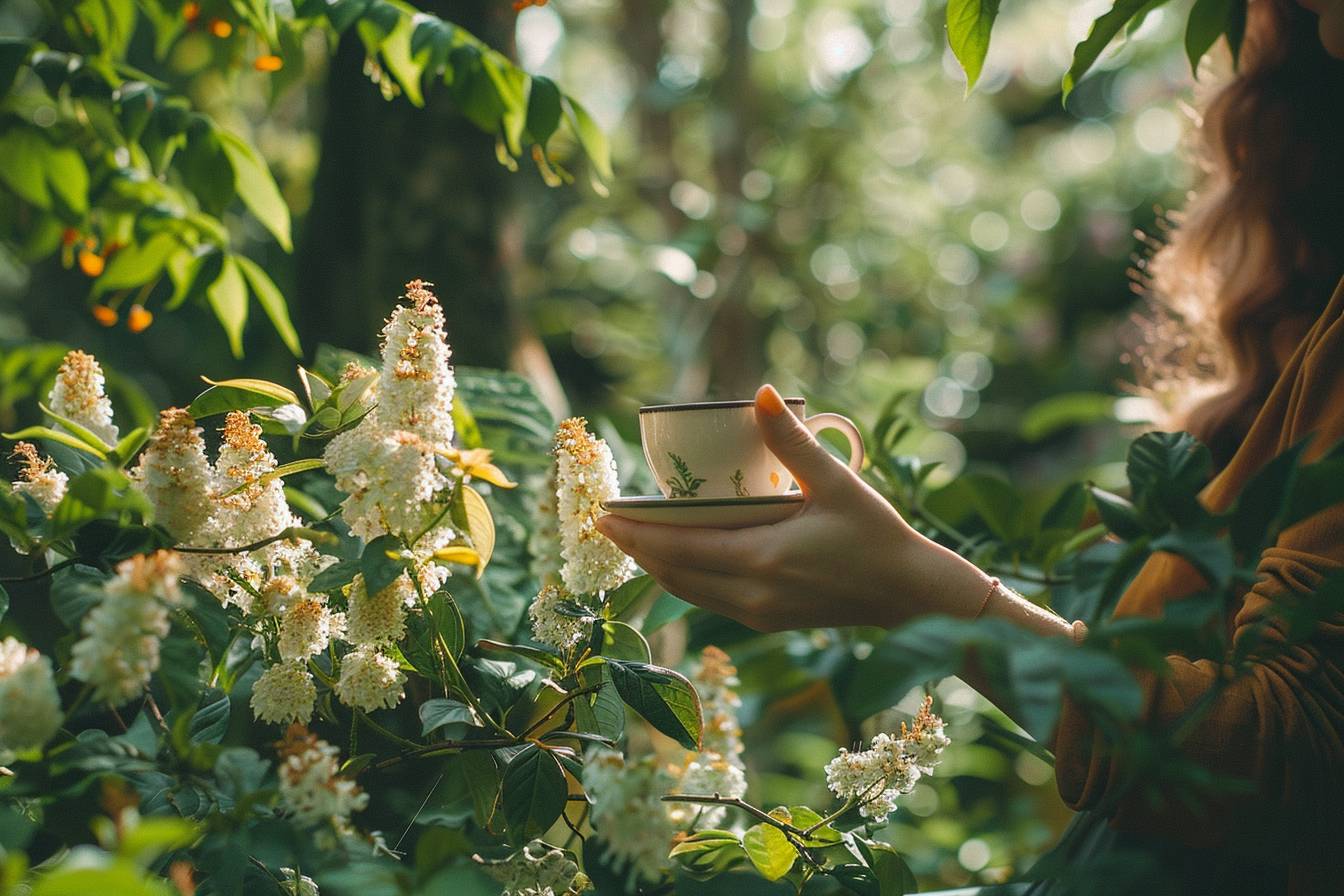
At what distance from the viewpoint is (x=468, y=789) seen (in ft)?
1.93

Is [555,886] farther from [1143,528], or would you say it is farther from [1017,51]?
[1017,51]

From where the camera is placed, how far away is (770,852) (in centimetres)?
59

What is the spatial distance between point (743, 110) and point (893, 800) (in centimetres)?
211

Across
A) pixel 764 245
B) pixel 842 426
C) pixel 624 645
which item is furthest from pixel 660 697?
pixel 764 245

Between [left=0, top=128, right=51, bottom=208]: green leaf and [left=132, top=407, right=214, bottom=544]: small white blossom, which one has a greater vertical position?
[left=0, top=128, right=51, bottom=208]: green leaf

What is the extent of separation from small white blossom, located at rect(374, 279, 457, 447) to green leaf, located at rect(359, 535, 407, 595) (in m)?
0.06

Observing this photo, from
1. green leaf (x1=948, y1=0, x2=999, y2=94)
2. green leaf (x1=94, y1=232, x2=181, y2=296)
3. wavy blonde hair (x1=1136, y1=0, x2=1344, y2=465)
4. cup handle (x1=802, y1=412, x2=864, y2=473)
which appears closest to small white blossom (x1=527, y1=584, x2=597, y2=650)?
cup handle (x1=802, y1=412, x2=864, y2=473)

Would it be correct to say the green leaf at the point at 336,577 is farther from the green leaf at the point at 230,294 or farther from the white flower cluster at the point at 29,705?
the green leaf at the point at 230,294

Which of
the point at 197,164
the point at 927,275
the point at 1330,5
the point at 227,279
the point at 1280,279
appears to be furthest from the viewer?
the point at 927,275

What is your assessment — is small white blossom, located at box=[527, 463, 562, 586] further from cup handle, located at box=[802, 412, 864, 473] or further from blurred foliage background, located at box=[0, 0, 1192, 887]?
blurred foliage background, located at box=[0, 0, 1192, 887]

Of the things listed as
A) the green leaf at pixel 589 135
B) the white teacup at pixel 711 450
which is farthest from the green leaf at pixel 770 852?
the green leaf at pixel 589 135

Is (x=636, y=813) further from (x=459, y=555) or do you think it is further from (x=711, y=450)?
(x=711, y=450)

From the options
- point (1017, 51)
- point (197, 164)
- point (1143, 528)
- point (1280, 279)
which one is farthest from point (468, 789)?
point (1017, 51)

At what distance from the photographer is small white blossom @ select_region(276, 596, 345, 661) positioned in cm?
54
